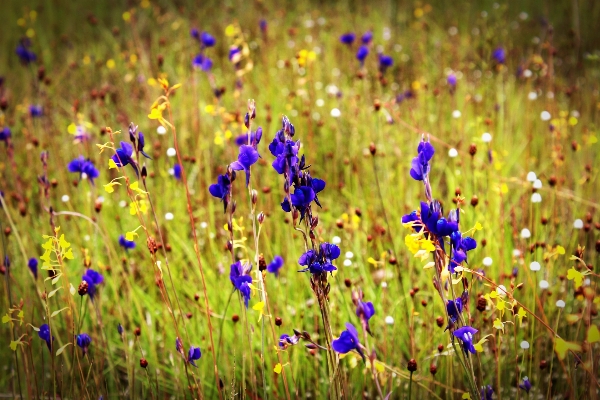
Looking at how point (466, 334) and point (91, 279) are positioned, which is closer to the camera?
point (466, 334)

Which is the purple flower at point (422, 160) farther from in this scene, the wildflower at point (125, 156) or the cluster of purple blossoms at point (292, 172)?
the wildflower at point (125, 156)

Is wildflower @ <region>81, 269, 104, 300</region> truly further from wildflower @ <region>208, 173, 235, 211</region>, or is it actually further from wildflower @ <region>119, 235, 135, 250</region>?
wildflower @ <region>208, 173, 235, 211</region>

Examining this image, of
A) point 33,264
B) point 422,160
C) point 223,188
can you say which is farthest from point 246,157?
point 33,264

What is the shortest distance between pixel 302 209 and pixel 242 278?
11.4 inches

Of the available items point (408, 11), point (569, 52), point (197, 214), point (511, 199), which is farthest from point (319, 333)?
point (408, 11)

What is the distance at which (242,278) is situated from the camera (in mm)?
1422

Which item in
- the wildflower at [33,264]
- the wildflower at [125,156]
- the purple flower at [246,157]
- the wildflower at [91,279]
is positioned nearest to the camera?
the purple flower at [246,157]

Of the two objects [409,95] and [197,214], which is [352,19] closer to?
[409,95]

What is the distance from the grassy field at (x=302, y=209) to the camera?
4.87ft

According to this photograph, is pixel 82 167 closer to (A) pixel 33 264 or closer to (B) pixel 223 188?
(A) pixel 33 264

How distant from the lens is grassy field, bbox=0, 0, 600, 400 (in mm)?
1485

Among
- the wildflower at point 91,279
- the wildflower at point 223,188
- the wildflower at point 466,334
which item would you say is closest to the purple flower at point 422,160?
the wildflower at point 466,334

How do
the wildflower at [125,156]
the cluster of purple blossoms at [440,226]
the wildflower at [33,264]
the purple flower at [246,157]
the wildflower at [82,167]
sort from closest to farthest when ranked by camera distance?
the cluster of purple blossoms at [440,226], the purple flower at [246,157], the wildflower at [125,156], the wildflower at [33,264], the wildflower at [82,167]

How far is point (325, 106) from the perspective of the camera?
3.83 m
